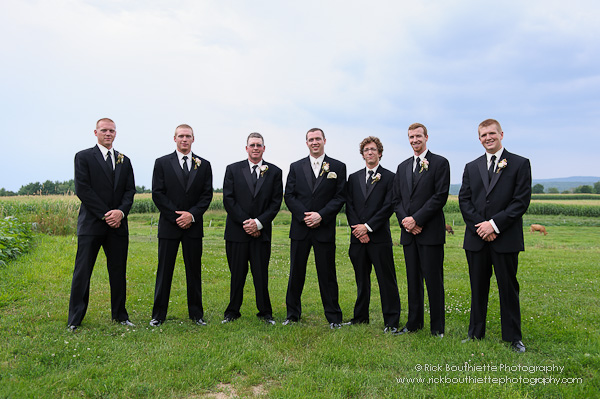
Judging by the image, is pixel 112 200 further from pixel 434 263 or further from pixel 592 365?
pixel 592 365

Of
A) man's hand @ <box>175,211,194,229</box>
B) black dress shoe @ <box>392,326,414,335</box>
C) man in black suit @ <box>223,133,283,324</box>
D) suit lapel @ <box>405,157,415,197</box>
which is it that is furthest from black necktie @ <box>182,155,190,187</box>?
black dress shoe @ <box>392,326,414,335</box>

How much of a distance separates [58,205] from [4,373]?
1688cm

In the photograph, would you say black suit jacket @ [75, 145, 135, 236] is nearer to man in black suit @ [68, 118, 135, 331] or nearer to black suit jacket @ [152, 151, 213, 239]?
man in black suit @ [68, 118, 135, 331]

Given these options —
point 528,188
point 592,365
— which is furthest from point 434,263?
point 592,365

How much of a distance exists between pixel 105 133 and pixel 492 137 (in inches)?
212

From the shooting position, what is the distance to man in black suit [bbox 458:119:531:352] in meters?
5.36

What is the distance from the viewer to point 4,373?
4.45 metres

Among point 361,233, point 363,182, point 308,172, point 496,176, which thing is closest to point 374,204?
point 363,182

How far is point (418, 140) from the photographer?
6012 mm

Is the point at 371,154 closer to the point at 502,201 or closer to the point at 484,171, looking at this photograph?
the point at 484,171

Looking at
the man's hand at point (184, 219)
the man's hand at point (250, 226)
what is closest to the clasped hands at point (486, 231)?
the man's hand at point (250, 226)

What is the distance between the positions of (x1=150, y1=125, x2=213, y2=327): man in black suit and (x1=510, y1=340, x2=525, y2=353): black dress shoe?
14.0 feet

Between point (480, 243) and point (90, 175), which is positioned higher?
point (90, 175)

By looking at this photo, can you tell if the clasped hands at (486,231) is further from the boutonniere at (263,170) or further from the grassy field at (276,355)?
the boutonniere at (263,170)
